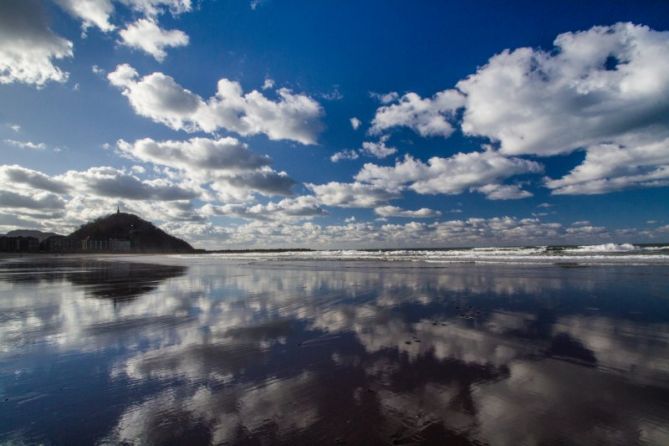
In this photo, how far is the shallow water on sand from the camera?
3.78 m

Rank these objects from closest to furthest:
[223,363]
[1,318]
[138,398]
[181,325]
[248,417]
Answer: [248,417] < [138,398] < [223,363] < [181,325] < [1,318]

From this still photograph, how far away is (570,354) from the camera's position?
6312 millimetres

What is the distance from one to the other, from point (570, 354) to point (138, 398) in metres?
7.54

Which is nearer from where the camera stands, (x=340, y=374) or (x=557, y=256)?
(x=340, y=374)

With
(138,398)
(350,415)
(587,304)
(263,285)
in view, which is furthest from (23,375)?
(587,304)

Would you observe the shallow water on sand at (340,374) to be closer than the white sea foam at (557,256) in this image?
Yes

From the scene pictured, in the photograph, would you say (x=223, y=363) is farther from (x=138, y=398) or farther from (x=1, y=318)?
(x=1, y=318)

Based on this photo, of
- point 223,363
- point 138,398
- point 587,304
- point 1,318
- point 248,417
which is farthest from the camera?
point 587,304

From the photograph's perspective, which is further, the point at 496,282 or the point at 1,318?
the point at 496,282

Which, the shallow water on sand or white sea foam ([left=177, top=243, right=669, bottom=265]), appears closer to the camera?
the shallow water on sand

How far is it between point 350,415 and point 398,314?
6.12 meters

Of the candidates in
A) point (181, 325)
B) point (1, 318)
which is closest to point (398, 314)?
point (181, 325)

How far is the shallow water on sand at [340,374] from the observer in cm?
378

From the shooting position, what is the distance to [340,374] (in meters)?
5.37
